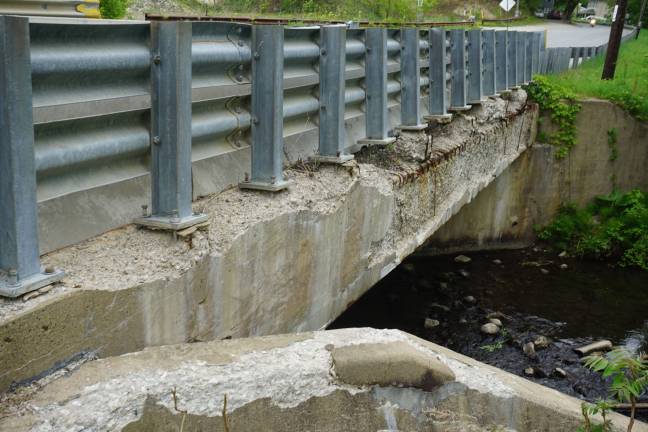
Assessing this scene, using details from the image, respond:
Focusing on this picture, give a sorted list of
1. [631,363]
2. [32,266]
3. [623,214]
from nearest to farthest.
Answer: [32,266] → [631,363] → [623,214]

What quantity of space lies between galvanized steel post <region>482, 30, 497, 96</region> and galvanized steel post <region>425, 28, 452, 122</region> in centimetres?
316

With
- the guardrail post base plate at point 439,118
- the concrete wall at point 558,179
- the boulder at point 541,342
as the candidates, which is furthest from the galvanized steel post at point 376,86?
the concrete wall at point 558,179

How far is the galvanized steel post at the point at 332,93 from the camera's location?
16.7 ft

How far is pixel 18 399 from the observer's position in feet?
8.54

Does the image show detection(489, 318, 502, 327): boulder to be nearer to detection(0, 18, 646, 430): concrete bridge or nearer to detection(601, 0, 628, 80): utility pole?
detection(0, 18, 646, 430): concrete bridge

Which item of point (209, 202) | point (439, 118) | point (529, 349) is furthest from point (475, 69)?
point (209, 202)

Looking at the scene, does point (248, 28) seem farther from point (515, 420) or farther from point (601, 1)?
point (601, 1)

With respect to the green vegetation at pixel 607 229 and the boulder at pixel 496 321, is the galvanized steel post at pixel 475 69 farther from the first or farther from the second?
the green vegetation at pixel 607 229

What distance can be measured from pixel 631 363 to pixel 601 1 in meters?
101

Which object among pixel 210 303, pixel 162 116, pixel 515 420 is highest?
pixel 162 116

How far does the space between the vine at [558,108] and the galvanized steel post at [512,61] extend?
1678mm

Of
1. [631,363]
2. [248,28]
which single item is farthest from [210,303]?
[631,363]

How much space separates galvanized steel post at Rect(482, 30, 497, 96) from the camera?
11.4m

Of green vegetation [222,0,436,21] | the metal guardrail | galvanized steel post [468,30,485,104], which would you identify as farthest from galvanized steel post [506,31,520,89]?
green vegetation [222,0,436,21]
